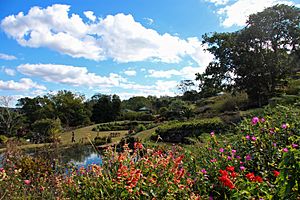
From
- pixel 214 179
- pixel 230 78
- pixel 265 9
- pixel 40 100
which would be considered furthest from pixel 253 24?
pixel 40 100

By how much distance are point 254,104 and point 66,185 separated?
15722 millimetres

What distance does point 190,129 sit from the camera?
13.6 metres

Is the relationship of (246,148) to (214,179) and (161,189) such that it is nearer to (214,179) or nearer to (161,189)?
(214,179)

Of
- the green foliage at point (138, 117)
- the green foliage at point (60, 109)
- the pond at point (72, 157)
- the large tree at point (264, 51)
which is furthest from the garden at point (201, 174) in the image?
the green foliage at point (60, 109)

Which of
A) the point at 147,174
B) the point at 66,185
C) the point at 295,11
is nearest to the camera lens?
the point at 147,174

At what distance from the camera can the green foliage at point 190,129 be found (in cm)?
1237

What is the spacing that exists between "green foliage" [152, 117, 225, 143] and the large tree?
198 inches

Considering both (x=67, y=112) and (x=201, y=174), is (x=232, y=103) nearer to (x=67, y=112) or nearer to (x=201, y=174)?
(x=201, y=174)

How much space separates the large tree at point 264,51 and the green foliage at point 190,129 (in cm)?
503

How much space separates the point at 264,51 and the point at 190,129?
7739mm

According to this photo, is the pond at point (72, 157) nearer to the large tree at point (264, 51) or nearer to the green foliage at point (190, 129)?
the green foliage at point (190, 129)

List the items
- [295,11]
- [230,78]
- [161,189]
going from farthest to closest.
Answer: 1. [230,78]
2. [295,11]
3. [161,189]

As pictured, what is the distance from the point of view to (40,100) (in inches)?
1556

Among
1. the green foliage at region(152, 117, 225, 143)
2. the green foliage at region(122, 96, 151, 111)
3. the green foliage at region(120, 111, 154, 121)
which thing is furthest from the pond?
the green foliage at region(122, 96, 151, 111)
